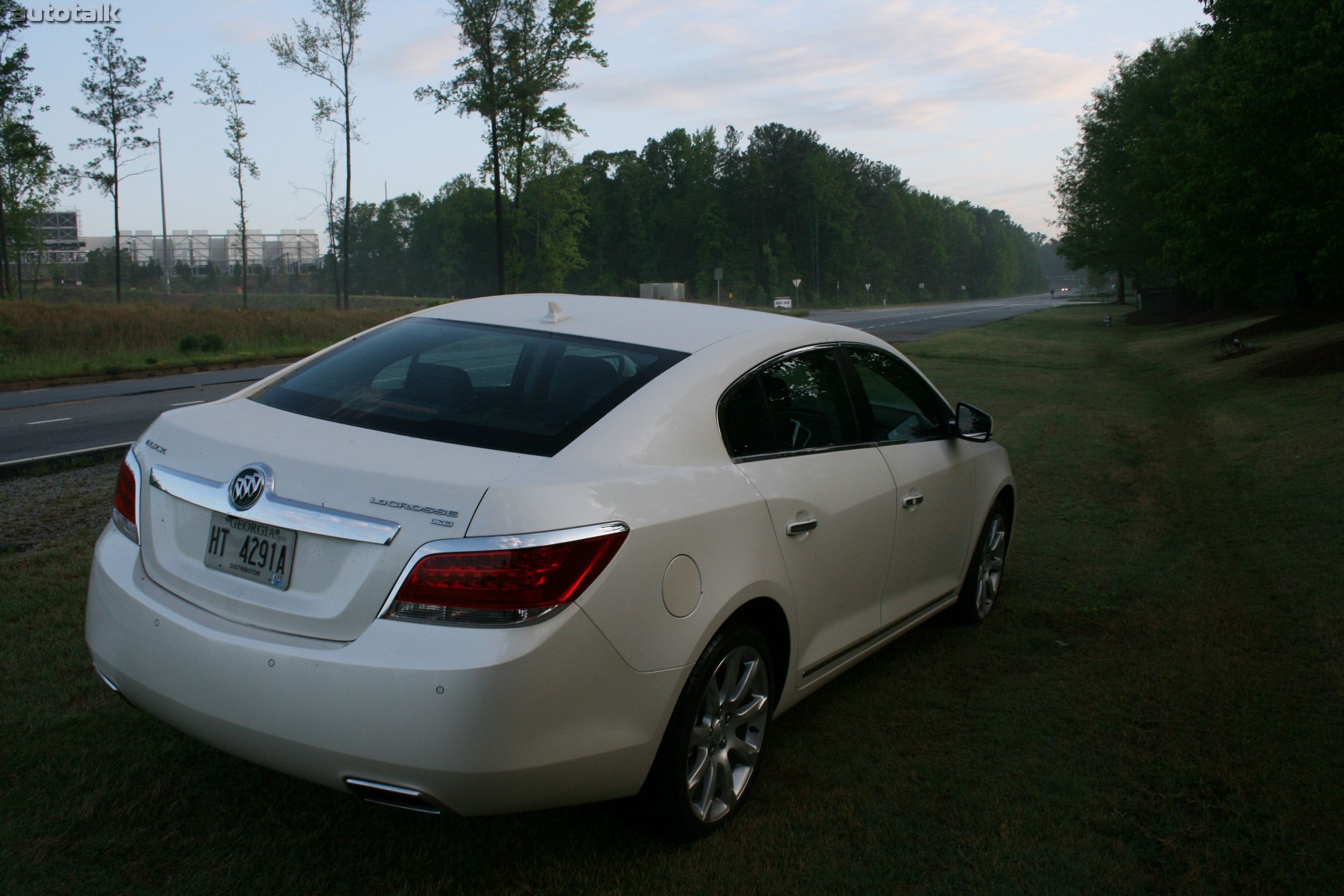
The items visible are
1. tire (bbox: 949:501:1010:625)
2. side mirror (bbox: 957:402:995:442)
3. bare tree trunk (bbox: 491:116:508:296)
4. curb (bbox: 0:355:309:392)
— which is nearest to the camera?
side mirror (bbox: 957:402:995:442)

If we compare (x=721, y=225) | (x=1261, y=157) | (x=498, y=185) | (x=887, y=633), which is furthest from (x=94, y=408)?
(x=721, y=225)

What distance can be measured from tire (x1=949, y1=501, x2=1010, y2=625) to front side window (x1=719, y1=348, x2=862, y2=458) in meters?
1.60

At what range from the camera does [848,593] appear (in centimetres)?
409

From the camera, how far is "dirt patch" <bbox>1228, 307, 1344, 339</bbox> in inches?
1091

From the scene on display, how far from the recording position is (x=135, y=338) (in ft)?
86.2

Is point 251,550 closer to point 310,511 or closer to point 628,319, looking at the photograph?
point 310,511

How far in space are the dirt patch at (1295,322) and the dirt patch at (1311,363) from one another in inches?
331

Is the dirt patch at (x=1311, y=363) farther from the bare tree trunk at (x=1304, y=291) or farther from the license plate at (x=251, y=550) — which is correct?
the license plate at (x=251, y=550)

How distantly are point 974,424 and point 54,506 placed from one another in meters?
6.33

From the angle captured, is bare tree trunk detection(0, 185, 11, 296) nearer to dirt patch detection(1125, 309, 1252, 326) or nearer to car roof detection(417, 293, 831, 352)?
car roof detection(417, 293, 831, 352)

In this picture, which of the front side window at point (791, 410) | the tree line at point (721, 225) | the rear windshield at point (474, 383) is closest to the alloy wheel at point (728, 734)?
the front side window at point (791, 410)

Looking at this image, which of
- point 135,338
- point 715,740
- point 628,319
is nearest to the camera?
point 715,740

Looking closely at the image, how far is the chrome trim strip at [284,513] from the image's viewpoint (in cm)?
271

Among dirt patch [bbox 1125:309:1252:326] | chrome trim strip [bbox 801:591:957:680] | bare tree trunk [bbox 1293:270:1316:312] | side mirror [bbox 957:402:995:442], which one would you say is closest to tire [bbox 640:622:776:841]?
chrome trim strip [bbox 801:591:957:680]
